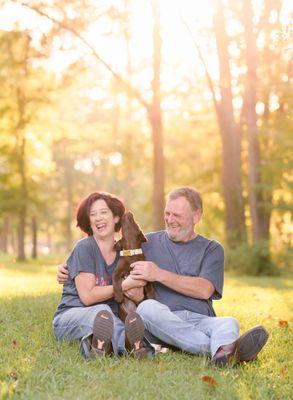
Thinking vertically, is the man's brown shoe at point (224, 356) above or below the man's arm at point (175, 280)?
below

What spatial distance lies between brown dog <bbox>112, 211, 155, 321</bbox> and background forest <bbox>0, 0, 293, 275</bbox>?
9.52 m

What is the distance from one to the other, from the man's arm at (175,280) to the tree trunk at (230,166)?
1388cm

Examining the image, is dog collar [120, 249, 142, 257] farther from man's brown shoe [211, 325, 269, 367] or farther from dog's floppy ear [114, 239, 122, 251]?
man's brown shoe [211, 325, 269, 367]

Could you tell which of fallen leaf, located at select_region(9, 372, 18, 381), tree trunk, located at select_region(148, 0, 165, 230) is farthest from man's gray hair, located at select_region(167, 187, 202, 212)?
tree trunk, located at select_region(148, 0, 165, 230)

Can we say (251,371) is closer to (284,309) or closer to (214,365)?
(214,365)

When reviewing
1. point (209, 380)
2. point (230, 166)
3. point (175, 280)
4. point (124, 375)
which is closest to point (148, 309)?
point (175, 280)

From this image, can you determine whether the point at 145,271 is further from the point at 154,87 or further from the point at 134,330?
the point at 154,87

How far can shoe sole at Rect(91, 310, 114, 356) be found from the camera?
18.1 feet

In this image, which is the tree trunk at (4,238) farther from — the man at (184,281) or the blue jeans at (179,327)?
the blue jeans at (179,327)

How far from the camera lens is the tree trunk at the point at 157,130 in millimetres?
19859

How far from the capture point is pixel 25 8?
18625mm

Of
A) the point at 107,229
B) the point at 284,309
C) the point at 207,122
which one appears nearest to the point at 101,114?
the point at 207,122

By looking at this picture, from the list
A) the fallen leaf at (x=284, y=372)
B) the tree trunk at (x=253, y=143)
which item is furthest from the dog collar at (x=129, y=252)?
the tree trunk at (x=253, y=143)

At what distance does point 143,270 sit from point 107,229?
618mm
